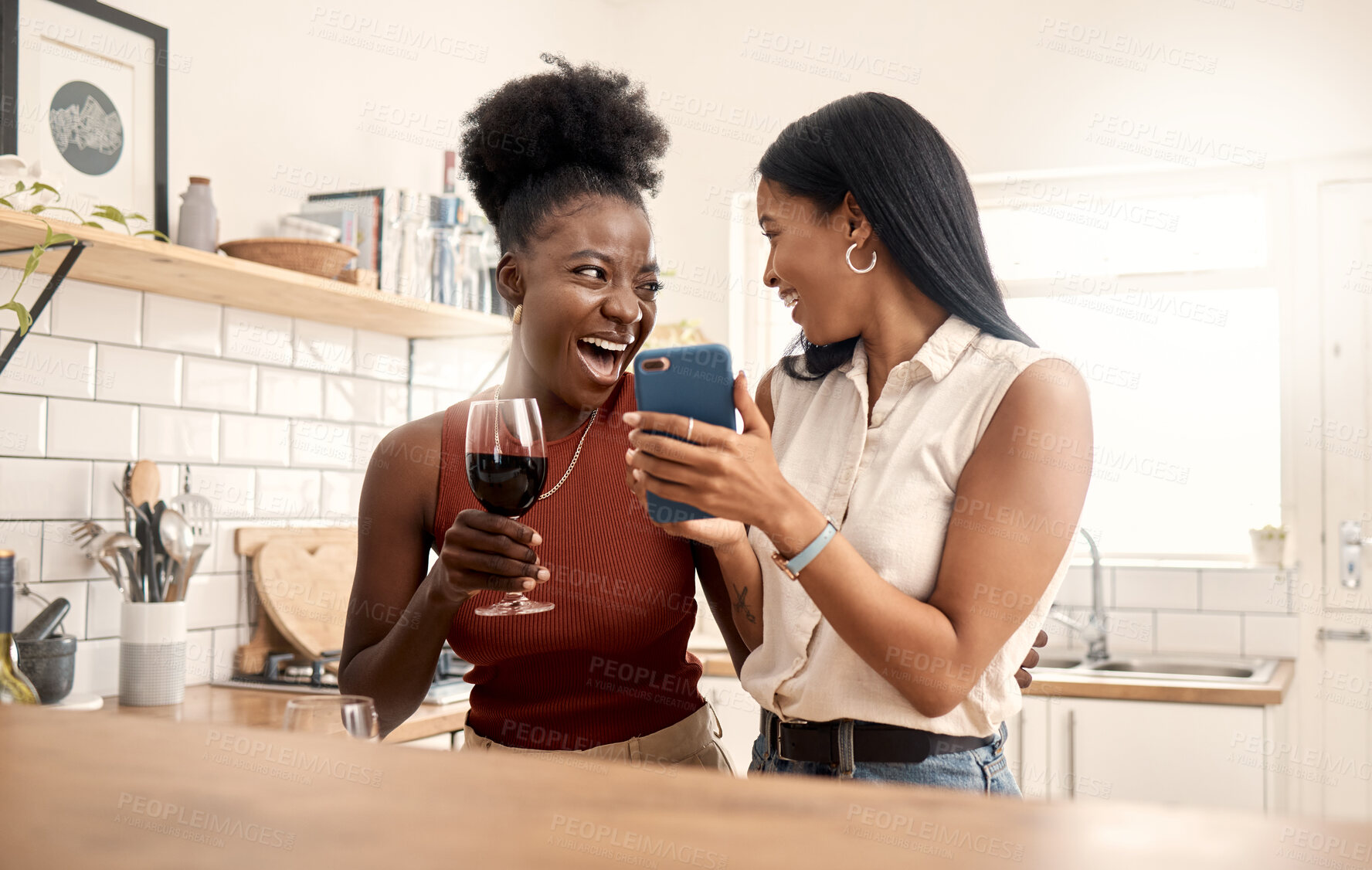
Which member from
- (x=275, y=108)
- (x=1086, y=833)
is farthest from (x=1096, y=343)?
(x=1086, y=833)

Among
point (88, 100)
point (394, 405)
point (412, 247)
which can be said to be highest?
point (88, 100)

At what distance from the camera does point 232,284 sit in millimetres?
2352

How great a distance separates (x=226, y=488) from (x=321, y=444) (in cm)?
32

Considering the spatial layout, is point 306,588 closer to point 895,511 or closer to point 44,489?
point 44,489

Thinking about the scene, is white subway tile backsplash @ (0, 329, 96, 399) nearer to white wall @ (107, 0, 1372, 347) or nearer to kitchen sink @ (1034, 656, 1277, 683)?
white wall @ (107, 0, 1372, 347)

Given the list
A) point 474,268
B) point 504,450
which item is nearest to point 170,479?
point 474,268

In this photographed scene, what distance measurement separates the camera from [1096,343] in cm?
362

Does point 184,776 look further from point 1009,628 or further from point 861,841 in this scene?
point 1009,628

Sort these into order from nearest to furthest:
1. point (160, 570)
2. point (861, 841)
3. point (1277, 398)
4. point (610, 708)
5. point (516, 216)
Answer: point (861, 841)
point (610, 708)
point (516, 216)
point (160, 570)
point (1277, 398)

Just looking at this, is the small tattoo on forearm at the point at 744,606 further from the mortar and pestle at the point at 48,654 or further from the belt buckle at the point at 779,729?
the mortar and pestle at the point at 48,654

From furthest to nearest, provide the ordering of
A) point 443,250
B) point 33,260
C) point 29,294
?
point 443,250 → point 29,294 → point 33,260

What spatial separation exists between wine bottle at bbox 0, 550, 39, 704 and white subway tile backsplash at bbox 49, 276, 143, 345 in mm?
690

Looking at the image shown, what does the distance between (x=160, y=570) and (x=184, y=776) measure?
2.17 meters

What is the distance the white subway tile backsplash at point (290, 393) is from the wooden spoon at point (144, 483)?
1.21ft
